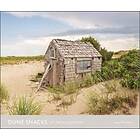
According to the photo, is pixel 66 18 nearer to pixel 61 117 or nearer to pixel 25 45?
pixel 25 45

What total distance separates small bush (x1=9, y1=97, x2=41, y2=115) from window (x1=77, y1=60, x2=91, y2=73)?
1.58ft

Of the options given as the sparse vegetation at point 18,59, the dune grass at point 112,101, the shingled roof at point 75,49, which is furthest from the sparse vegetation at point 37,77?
the dune grass at point 112,101

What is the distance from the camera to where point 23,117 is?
313 centimetres

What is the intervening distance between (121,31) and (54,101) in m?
0.78

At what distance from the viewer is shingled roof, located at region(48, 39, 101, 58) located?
336 centimetres

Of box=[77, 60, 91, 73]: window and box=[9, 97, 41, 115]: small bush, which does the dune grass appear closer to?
box=[77, 60, 91, 73]: window

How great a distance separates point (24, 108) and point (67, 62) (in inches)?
20.9

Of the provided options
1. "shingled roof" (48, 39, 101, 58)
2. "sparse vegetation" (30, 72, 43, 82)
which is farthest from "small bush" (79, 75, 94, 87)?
"sparse vegetation" (30, 72, 43, 82)

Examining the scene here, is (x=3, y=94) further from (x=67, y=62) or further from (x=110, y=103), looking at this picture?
(x=110, y=103)

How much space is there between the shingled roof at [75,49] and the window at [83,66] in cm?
6

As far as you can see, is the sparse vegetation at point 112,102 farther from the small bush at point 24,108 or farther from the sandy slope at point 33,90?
the small bush at point 24,108

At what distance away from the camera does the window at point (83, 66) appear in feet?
11.3

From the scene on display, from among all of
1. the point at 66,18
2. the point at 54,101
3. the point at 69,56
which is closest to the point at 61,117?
the point at 54,101

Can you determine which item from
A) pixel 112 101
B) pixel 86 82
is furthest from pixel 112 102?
pixel 86 82
